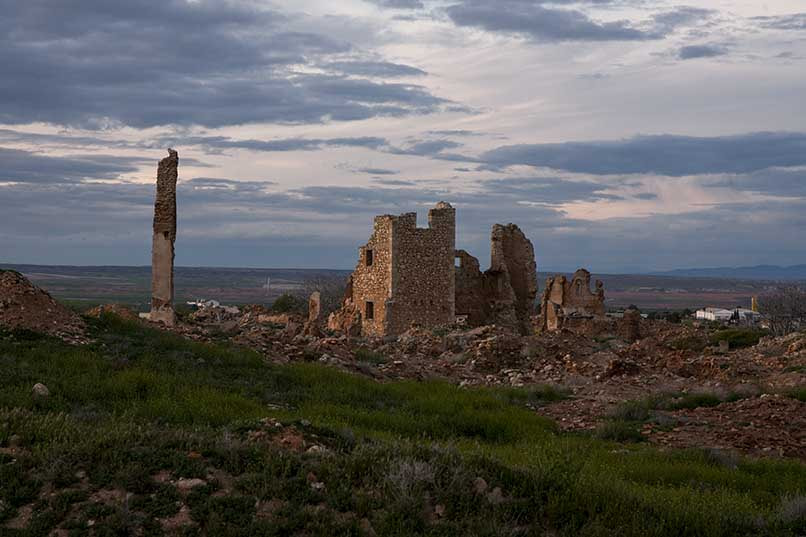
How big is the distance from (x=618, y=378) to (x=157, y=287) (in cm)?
1128

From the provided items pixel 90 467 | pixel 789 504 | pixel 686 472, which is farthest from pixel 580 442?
pixel 90 467

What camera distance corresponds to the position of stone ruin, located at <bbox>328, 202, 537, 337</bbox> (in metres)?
29.3

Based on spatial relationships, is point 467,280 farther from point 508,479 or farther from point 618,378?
point 508,479

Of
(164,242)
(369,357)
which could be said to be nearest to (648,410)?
(369,357)

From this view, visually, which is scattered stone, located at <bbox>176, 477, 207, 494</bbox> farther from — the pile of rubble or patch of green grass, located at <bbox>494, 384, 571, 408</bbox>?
patch of green grass, located at <bbox>494, 384, 571, 408</bbox>

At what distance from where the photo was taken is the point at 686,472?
10.0 metres

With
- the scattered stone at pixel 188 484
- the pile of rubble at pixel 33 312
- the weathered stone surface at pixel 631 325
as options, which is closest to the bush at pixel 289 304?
the weathered stone surface at pixel 631 325

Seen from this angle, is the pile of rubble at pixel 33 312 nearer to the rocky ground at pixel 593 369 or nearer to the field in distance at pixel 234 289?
the rocky ground at pixel 593 369

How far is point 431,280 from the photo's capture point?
97.2 ft

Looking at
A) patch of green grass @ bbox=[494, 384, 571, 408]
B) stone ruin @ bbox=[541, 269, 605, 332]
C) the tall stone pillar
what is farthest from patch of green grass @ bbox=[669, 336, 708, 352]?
the tall stone pillar

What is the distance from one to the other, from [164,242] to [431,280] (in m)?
10.6

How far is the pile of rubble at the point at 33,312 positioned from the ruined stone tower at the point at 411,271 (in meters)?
13.7

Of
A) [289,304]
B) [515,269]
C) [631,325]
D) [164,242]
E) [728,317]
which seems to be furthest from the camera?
[728,317]

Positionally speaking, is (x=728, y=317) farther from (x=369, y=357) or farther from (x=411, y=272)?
(x=369, y=357)
